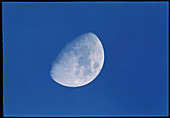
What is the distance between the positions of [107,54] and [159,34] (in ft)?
2.71

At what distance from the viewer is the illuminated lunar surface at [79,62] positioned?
2645mm

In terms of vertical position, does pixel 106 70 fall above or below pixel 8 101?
above

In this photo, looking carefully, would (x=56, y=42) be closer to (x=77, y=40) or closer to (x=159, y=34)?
(x=77, y=40)

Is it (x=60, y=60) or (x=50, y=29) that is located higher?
(x=50, y=29)

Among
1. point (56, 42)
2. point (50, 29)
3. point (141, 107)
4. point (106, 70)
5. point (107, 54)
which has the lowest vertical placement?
point (141, 107)

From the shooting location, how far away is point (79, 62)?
264 cm

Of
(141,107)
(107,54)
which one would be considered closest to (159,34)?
(107,54)

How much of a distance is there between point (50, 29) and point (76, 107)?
1216mm

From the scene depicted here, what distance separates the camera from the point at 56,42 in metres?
2.71

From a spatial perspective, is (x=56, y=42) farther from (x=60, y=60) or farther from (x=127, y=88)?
(x=127, y=88)

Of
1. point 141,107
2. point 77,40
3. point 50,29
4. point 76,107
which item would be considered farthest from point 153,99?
point 50,29

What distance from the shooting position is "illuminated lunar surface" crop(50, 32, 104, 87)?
264 cm

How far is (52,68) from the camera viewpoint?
107 inches

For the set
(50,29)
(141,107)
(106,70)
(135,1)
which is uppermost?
(135,1)
